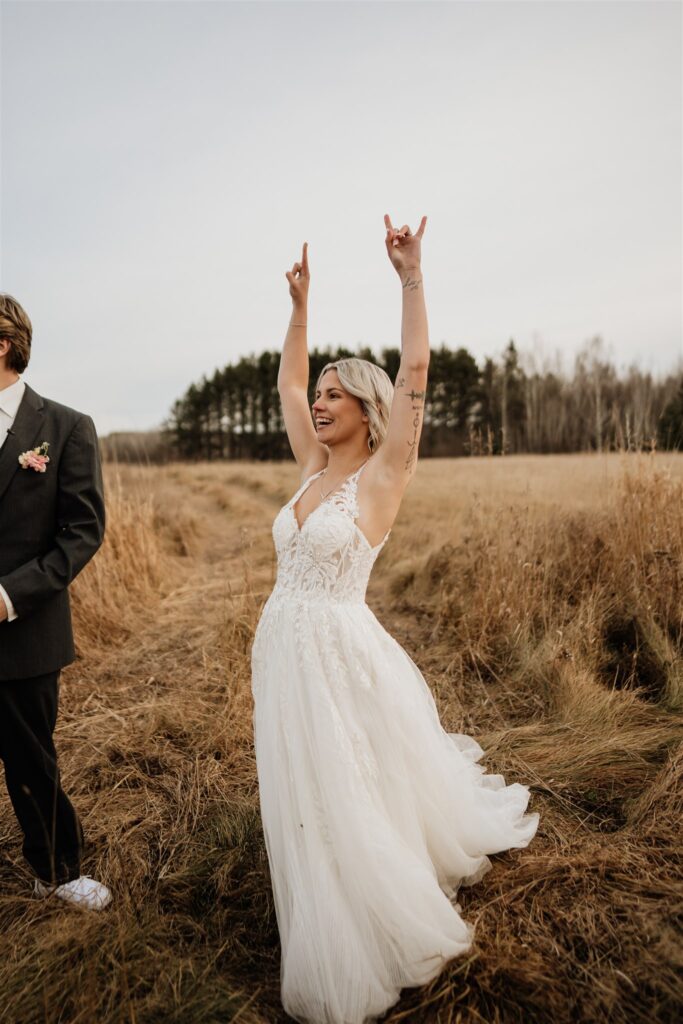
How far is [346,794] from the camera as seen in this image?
5.82ft

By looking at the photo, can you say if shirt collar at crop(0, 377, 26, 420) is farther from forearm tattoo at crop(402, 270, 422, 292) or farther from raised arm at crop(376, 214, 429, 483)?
forearm tattoo at crop(402, 270, 422, 292)

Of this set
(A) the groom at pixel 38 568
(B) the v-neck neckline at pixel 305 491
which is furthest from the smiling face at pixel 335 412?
(A) the groom at pixel 38 568

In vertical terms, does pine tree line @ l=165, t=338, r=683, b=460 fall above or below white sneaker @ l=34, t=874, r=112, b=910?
above

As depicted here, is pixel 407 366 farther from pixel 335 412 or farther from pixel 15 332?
pixel 15 332

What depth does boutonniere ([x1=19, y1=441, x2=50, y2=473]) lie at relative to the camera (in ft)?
6.60

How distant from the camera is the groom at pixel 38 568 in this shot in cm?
202

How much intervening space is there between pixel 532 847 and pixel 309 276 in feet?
8.88

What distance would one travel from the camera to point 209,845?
2504mm

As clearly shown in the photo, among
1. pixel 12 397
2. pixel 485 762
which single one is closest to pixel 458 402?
pixel 485 762

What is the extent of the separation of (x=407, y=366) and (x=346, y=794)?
4.63 ft

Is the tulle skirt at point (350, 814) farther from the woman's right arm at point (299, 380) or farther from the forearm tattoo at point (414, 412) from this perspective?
the woman's right arm at point (299, 380)

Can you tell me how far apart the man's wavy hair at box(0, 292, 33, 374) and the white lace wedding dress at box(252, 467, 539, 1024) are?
112 centimetres

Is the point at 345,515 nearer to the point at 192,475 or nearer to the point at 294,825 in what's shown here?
the point at 294,825

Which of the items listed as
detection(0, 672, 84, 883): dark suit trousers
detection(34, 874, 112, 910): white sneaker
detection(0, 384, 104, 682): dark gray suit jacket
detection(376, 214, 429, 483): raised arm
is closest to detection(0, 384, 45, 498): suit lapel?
detection(0, 384, 104, 682): dark gray suit jacket
